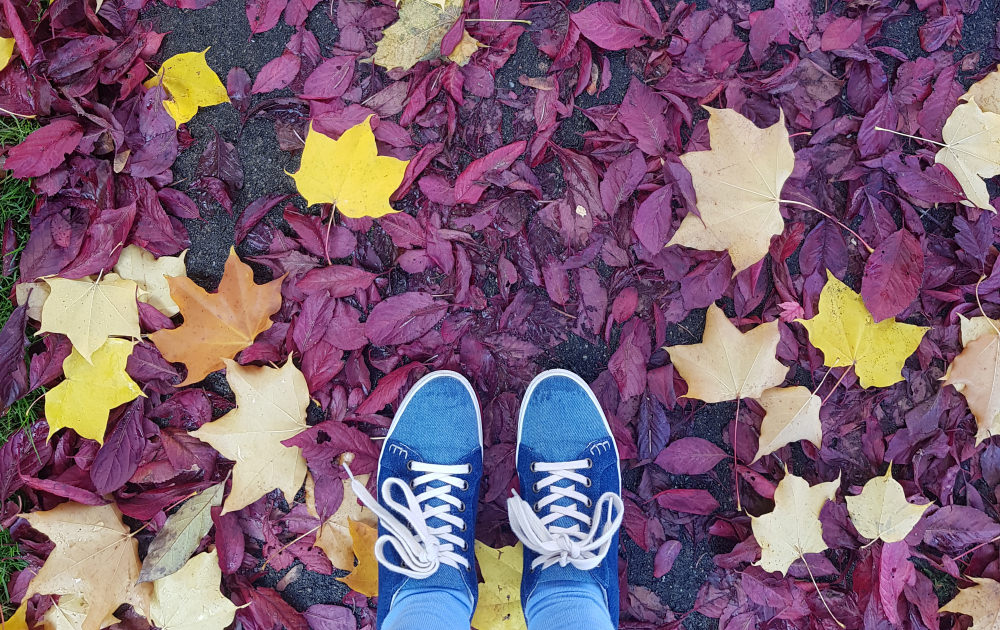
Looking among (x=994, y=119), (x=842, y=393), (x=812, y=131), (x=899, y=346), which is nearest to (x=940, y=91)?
(x=994, y=119)

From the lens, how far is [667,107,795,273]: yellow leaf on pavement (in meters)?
1.19

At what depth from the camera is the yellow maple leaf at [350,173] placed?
1.24m

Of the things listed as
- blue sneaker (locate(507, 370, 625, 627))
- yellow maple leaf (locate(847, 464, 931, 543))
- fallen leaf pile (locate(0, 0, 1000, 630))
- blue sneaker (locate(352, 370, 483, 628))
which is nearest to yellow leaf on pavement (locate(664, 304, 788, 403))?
fallen leaf pile (locate(0, 0, 1000, 630))

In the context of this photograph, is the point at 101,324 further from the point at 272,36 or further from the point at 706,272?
the point at 706,272

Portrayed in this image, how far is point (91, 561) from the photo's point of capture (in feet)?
4.35

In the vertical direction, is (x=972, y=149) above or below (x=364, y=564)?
above

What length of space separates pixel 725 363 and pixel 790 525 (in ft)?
1.40

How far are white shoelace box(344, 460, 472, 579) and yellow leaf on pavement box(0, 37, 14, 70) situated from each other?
128 centimetres

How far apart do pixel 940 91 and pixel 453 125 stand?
1172 millimetres

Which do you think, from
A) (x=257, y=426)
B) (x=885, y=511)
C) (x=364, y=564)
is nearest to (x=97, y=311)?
(x=257, y=426)

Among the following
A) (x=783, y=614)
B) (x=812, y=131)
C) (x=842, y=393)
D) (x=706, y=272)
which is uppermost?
(x=812, y=131)

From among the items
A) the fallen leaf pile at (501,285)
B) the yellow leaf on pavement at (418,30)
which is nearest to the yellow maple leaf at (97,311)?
the fallen leaf pile at (501,285)

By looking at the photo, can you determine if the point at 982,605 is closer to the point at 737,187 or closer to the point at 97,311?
the point at 737,187

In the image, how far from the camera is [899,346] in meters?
1.25
